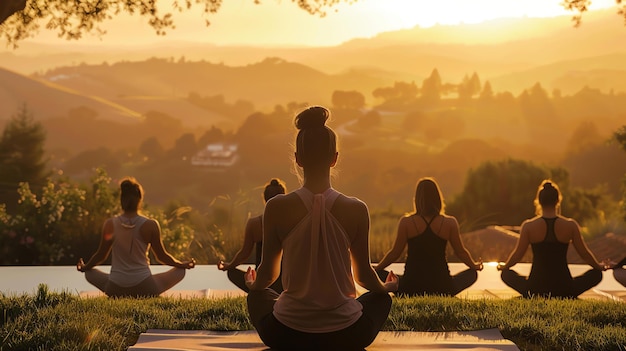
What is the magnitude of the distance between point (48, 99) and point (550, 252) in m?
36.9

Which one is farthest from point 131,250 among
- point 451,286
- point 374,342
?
point 374,342

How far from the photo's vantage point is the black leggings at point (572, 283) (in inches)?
292

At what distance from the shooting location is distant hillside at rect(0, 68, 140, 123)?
39.2 metres

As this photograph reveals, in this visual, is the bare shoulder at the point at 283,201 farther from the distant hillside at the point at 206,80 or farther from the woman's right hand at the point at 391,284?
the distant hillside at the point at 206,80

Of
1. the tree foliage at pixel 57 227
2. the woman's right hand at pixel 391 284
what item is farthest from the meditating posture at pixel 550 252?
the tree foliage at pixel 57 227

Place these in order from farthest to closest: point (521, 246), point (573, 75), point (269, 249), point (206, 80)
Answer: point (206, 80), point (573, 75), point (521, 246), point (269, 249)

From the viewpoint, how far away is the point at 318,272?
4188 mm

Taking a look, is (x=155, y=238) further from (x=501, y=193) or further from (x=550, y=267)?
(x=501, y=193)

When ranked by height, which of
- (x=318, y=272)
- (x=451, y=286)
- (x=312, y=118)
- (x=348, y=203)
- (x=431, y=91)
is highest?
(x=431, y=91)

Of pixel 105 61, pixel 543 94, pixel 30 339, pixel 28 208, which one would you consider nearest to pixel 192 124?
pixel 105 61

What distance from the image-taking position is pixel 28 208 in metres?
12.5

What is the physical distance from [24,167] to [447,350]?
18715mm

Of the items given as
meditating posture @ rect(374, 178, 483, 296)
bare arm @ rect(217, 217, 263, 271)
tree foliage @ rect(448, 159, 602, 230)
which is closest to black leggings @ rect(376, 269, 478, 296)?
meditating posture @ rect(374, 178, 483, 296)

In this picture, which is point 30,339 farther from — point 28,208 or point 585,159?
point 585,159
